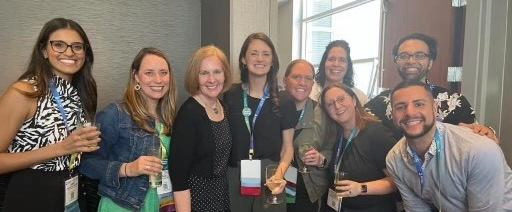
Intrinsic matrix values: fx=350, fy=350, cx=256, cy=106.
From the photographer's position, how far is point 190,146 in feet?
5.53

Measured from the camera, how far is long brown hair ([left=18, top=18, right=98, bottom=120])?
5.28ft

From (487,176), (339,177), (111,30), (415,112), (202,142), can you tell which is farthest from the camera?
(111,30)

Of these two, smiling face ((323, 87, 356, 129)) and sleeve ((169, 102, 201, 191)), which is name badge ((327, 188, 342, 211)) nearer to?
smiling face ((323, 87, 356, 129))

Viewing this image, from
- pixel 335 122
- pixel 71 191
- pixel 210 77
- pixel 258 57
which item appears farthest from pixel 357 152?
pixel 71 191

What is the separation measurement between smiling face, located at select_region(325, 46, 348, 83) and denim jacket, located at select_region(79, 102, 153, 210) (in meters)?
1.09

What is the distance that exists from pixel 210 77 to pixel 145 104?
1.17 ft

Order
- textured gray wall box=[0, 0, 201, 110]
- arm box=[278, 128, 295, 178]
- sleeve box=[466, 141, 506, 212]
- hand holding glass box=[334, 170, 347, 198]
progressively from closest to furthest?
1. sleeve box=[466, 141, 506, 212]
2. hand holding glass box=[334, 170, 347, 198]
3. arm box=[278, 128, 295, 178]
4. textured gray wall box=[0, 0, 201, 110]

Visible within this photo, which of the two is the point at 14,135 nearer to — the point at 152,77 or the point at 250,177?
the point at 152,77

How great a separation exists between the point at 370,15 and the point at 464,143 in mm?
991

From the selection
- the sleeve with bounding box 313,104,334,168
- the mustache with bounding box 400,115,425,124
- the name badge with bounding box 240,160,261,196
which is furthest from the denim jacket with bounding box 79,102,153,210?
the mustache with bounding box 400,115,425,124

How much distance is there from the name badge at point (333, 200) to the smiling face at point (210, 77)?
845 millimetres

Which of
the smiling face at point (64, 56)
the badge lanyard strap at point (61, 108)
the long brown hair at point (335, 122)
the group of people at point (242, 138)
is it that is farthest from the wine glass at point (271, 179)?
the smiling face at point (64, 56)

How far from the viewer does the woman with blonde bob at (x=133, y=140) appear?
1.65 meters

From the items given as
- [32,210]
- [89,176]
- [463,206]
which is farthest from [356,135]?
[32,210]
